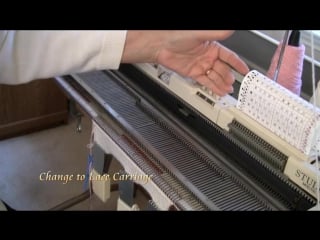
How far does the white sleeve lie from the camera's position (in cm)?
84

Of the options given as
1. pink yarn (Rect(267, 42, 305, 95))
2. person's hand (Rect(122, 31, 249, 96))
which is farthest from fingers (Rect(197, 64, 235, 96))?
pink yarn (Rect(267, 42, 305, 95))

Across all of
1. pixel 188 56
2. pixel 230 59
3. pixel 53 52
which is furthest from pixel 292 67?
pixel 53 52

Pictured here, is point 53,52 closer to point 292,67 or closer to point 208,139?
point 208,139

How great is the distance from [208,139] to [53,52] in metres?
0.42

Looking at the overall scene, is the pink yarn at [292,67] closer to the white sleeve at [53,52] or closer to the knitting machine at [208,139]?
the knitting machine at [208,139]

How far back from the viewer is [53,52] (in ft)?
2.85

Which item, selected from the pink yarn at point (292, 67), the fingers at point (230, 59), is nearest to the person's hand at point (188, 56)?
the fingers at point (230, 59)

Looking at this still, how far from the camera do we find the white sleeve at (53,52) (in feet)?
2.75
